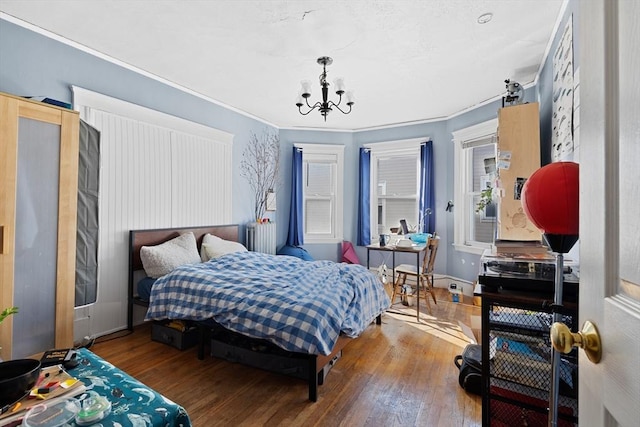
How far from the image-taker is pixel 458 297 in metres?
4.23

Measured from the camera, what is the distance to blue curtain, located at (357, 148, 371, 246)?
213 inches

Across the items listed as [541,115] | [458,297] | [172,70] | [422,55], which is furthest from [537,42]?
[172,70]

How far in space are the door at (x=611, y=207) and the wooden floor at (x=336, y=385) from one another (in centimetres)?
152

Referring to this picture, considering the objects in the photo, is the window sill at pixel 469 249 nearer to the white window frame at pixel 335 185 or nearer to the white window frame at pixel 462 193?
the white window frame at pixel 462 193

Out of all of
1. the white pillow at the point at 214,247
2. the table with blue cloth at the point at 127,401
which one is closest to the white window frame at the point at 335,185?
the white pillow at the point at 214,247

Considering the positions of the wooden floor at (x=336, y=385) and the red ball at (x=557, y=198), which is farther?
the wooden floor at (x=336, y=385)

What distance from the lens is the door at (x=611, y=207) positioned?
19.0 inches

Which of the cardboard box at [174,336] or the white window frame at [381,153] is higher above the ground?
the white window frame at [381,153]

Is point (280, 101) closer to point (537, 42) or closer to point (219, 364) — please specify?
point (537, 42)

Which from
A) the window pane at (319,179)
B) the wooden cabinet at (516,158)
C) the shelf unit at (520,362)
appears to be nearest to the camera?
the shelf unit at (520,362)

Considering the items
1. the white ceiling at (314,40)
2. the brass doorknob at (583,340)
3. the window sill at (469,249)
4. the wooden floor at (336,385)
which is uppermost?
the white ceiling at (314,40)

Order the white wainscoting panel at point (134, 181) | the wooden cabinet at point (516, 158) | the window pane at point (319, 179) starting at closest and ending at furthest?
the wooden cabinet at point (516, 158) → the white wainscoting panel at point (134, 181) → the window pane at point (319, 179)

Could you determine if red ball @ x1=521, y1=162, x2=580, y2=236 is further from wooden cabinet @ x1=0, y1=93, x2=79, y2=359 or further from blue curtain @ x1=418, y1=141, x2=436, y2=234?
blue curtain @ x1=418, y1=141, x2=436, y2=234

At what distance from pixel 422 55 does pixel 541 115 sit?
1287 mm
